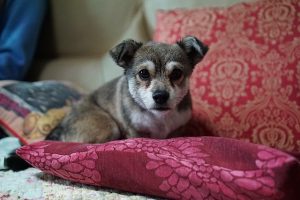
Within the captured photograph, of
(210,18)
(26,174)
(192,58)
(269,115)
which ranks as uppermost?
(210,18)

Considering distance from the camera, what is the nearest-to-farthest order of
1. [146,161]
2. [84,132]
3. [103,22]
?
[146,161], [84,132], [103,22]

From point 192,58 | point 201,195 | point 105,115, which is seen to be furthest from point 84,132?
point 201,195

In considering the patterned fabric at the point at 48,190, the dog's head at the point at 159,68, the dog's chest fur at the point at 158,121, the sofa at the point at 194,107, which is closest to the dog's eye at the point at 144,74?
the dog's head at the point at 159,68

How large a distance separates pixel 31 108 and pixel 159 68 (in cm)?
64

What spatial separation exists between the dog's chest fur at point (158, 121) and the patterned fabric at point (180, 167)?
0.93 ft

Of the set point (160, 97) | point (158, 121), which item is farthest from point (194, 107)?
point (160, 97)

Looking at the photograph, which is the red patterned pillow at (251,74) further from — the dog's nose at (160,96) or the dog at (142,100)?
the dog's nose at (160,96)

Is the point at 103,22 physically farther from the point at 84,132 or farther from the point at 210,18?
the point at 84,132

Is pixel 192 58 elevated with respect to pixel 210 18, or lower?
lower

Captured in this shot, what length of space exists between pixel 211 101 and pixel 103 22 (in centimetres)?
80

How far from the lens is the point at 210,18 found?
1557mm

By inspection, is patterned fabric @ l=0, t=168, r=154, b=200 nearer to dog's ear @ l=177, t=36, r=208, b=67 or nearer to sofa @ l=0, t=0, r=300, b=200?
sofa @ l=0, t=0, r=300, b=200

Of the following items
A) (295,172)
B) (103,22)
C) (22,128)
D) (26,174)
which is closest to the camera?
(295,172)

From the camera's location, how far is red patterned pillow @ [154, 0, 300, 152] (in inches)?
51.6
